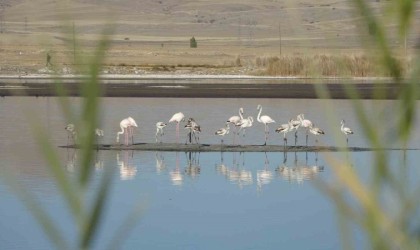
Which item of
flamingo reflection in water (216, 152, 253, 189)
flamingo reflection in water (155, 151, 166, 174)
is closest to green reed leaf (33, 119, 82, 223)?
flamingo reflection in water (216, 152, 253, 189)

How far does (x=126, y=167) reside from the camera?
17.4 meters

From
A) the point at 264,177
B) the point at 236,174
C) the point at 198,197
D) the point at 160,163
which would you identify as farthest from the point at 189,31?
the point at 198,197

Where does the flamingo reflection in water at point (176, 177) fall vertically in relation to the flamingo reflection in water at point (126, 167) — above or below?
below

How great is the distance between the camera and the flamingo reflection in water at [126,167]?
52.9 feet

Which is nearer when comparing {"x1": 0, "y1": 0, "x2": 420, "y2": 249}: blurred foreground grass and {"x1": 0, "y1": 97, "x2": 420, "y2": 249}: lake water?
{"x1": 0, "y1": 0, "x2": 420, "y2": 249}: blurred foreground grass

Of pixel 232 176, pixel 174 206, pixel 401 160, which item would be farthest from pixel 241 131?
pixel 401 160

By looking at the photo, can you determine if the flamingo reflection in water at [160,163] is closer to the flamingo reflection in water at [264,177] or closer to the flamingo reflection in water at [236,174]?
the flamingo reflection in water at [236,174]

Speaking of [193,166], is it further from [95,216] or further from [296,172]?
[95,216]

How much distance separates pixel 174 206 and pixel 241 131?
455 inches

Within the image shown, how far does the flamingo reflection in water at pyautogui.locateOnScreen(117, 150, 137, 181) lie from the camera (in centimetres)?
1612

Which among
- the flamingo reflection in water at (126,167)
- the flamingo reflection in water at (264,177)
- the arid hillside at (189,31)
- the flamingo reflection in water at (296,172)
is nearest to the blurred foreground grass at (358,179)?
the flamingo reflection in water at (264,177)

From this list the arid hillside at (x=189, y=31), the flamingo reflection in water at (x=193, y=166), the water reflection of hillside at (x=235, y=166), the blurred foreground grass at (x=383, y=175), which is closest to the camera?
the blurred foreground grass at (x=383, y=175)

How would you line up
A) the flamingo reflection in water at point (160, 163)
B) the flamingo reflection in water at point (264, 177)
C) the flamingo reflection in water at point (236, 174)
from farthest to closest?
the flamingo reflection in water at point (160, 163) < the flamingo reflection in water at point (236, 174) < the flamingo reflection in water at point (264, 177)

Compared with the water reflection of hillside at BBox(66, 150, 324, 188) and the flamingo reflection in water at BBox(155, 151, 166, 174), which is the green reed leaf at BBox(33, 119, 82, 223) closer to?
the water reflection of hillside at BBox(66, 150, 324, 188)
